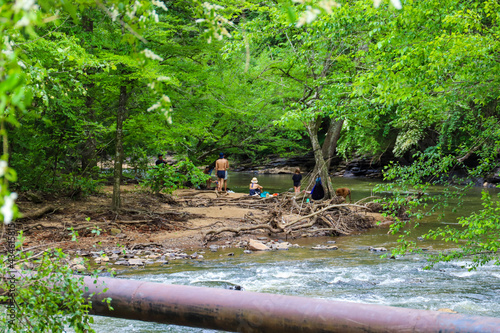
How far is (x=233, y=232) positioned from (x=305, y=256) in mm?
2992

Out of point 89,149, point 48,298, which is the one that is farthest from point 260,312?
point 89,149

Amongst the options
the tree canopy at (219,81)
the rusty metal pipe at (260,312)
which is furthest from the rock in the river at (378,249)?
the rusty metal pipe at (260,312)

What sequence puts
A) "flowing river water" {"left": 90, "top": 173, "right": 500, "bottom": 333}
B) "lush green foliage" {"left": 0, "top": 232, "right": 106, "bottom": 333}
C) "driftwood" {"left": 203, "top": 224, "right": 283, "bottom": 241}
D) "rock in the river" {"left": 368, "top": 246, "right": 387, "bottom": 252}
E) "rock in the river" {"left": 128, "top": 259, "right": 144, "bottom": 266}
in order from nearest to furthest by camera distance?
"lush green foliage" {"left": 0, "top": 232, "right": 106, "bottom": 333}, "flowing river water" {"left": 90, "top": 173, "right": 500, "bottom": 333}, "rock in the river" {"left": 128, "top": 259, "right": 144, "bottom": 266}, "rock in the river" {"left": 368, "top": 246, "right": 387, "bottom": 252}, "driftwood" {"left": 203, "top": 224, "right": 283, "bottom": 241}

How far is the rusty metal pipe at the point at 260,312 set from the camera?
95.3 inches

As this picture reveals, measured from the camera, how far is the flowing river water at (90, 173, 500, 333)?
269 inches

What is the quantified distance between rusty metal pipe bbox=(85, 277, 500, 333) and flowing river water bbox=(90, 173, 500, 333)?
2830 millimetres

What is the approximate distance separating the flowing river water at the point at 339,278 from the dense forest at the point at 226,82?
2.62ft

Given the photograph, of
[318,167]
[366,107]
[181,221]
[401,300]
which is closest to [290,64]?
[318,167]

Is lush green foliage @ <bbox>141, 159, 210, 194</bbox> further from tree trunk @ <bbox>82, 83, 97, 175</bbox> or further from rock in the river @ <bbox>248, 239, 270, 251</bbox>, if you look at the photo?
rock in the river @ <bbox>248, 239, 270, 251</bbox>

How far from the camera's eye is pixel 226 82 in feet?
68.3

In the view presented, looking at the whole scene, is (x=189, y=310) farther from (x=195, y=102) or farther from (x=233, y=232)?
(x=195, y=102)

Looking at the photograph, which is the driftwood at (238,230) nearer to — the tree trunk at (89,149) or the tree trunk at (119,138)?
the tree trunk at (119,138)

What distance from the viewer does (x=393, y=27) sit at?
24.2 feet

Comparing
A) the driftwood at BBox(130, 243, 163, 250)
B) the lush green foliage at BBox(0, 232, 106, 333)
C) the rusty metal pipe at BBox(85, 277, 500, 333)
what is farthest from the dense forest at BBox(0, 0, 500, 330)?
the driftwood at BBox(130, 243, 163, 250)
